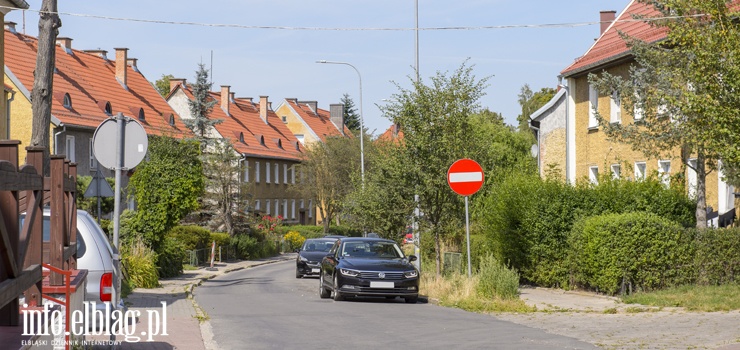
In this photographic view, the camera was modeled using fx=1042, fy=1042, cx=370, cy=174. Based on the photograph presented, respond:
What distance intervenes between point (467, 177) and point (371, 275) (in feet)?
9.58

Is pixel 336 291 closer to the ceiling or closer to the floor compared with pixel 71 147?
closer to the floor

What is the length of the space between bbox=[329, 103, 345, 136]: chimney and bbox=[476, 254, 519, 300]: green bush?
92061 mm

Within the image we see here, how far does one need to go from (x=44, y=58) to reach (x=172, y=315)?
17.0ft

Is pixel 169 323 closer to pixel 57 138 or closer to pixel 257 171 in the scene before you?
pixel 57 138

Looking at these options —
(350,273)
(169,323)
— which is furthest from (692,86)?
(169,323)

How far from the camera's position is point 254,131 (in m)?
84.1

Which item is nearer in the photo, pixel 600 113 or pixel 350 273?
pixel 350 273

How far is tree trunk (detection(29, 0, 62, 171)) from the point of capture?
18062 mm

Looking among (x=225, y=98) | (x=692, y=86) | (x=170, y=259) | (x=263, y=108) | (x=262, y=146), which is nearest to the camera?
(x=692, y=86)

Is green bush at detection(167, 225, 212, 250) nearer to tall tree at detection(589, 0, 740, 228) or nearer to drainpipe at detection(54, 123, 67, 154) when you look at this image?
drainpipe at detection(54, 123, 67, 154)

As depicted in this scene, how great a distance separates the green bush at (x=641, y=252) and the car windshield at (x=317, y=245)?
16442 mm

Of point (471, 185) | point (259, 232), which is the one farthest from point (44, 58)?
point (259, 232)

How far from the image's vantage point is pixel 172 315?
16.8 meters

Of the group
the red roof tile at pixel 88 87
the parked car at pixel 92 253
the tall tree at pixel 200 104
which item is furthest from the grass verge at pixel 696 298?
the tall tree at pixel 200 104
